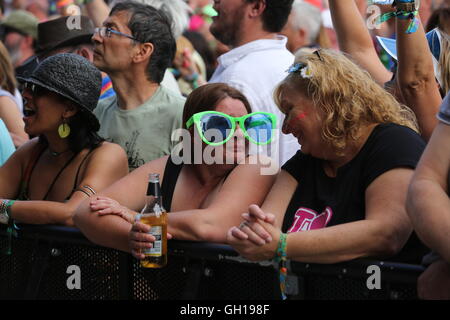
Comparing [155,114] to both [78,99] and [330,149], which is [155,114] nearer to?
[78,99]

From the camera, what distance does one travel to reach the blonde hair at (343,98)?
10.9ft

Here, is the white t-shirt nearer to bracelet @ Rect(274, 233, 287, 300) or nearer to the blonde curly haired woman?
the blonde curly haired woman

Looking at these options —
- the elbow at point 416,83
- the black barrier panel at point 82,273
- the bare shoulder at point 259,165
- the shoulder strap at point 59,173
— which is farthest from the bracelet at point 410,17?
the shoulder strap at point 59,173

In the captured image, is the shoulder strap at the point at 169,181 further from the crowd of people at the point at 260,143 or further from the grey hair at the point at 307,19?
the grey hair at the point at 307,19

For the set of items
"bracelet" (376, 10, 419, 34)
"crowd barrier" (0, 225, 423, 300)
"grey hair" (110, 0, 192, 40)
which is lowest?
"crowd barrier" (0, 225, 423, 300)

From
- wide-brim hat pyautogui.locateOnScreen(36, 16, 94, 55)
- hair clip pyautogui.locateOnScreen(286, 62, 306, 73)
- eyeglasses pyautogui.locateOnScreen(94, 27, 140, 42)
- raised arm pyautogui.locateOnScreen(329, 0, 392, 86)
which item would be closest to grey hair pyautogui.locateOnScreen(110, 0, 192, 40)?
wide-brim hat pyautogui.locateOnScreen(36, 16, 94, 55)

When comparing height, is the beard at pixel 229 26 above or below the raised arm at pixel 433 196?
above

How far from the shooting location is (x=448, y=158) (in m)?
2.92

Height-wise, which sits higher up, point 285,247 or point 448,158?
point 448,158

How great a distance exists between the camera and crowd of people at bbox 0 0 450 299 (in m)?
3.04

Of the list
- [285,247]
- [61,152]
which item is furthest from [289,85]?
[61,152]

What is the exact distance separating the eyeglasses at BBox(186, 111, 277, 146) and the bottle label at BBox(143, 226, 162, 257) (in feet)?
2.02
